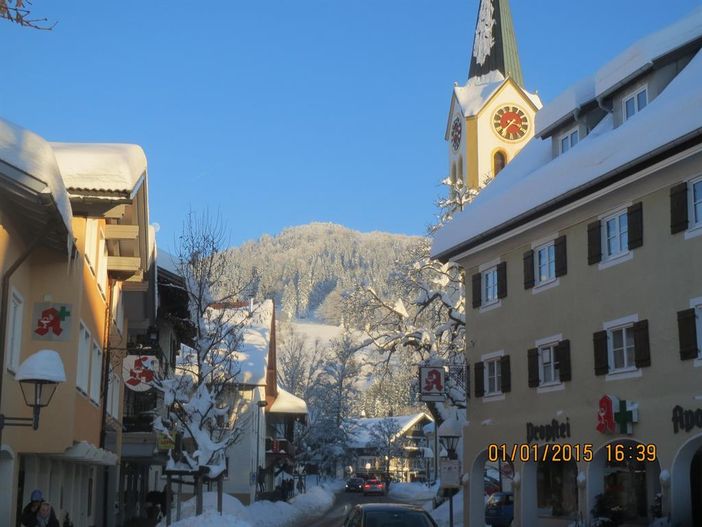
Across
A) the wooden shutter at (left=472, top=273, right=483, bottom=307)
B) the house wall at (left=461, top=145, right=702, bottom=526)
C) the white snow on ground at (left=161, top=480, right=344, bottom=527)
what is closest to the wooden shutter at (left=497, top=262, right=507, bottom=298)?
the house wall at (left=461, top=145, right=702, bottom=526)

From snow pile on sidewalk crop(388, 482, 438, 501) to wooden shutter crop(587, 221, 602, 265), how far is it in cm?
5003

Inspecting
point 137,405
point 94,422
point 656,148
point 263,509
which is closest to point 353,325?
point 263,509

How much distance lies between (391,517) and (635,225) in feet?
31.4

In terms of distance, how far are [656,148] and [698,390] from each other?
5.29m

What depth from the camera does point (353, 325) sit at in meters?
46.2

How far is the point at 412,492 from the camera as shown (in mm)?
82000

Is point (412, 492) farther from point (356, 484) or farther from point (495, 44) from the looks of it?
point (495, 44)

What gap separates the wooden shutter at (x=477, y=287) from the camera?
31875 millimetres

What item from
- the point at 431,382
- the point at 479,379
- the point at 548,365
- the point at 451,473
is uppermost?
the point at 548,365

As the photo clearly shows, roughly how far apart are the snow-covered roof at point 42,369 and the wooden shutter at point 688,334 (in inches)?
538

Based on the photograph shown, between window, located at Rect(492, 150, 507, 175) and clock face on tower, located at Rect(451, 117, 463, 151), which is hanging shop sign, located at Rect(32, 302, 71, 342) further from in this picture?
clock face on tower, located at Rect(451, 117, 463, 151)

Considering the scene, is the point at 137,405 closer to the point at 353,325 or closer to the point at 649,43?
the point at 353,325
